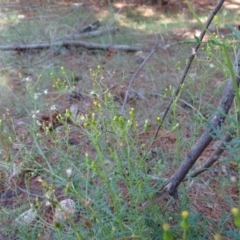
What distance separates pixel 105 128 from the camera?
4.18 ft

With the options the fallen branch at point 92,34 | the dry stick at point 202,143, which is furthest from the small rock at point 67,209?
the fallen branch at point 92,34

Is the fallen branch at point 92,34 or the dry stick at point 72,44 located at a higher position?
the dry stick at point 72,44

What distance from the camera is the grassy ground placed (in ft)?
3.62

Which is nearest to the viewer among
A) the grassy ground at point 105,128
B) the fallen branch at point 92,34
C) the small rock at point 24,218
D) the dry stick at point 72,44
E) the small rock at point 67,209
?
the small rock at point 67,209

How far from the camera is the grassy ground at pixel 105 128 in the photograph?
1104 mm

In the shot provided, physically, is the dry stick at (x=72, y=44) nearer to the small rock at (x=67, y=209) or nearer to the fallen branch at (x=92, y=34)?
the fallen branch at (x=92, y=34)

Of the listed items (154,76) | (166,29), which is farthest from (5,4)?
(154,76)

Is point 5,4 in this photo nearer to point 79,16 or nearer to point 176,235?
point 79,16

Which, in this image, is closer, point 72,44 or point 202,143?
point 202,143

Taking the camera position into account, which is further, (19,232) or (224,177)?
(224,177)

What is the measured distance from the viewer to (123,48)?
3.30m

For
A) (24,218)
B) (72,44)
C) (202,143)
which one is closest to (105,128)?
(202,143)

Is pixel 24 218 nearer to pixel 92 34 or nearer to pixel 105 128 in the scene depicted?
pixel 105 128

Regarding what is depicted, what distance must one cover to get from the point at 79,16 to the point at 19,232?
10.2 ft
